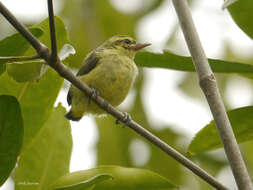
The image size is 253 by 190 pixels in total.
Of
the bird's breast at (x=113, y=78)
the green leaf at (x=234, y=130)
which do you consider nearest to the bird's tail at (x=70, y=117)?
the bird's breast at (x=113, y=78)

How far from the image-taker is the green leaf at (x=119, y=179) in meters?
2.23

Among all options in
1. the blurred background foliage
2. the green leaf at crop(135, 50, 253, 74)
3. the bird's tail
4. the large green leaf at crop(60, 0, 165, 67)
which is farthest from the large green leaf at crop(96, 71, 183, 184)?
the green leaf at crop(135, 50, 253, 74)

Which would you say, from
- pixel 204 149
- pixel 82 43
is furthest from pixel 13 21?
pixel 82 43

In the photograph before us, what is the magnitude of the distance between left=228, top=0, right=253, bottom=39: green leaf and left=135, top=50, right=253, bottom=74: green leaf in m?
0.20

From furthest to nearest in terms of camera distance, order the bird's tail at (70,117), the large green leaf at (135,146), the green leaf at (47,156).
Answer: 1. the bird's tail at (70,117)
2. the large green leaf at (135,146)
3. the green leaf at (47,156)

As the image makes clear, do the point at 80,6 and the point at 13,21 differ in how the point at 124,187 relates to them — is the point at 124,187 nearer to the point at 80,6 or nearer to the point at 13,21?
the point at 13,21

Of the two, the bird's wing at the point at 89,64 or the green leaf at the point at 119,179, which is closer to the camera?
the green leaf at the point at 119,179

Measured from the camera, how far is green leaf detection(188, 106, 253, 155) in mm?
2381

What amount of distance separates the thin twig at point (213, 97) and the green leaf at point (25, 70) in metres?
0.61

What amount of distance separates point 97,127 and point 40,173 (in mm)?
1594

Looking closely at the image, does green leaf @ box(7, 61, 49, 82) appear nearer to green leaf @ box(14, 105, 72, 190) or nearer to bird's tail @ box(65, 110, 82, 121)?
green leaf @ box(14, 105, 72, 190)

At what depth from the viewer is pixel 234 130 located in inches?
95.6

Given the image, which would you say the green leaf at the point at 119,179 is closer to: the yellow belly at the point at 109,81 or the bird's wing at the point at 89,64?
the yellow belly at the point at 109,81

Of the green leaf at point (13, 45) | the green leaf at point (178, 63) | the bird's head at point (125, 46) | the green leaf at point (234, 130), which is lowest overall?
the green leaf at point (234, 130)
